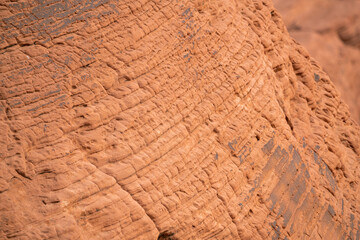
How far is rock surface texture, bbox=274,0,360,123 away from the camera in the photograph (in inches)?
397

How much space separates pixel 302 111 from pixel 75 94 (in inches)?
130

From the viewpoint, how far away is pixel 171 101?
390 centimetres

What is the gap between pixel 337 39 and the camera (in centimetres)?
1047

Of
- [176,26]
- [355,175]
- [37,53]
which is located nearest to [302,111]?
[355,175]

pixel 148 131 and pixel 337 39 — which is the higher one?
pixel 337 39

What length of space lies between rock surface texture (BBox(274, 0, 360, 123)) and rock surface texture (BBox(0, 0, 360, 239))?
18.2 feet

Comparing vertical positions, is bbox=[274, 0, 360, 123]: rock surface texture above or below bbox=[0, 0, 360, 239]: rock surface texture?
above

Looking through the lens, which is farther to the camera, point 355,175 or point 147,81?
point 355,175

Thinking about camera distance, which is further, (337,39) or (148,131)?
(337,39)

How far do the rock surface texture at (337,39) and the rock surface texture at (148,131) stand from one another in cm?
554

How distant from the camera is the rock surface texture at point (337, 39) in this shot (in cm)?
1009

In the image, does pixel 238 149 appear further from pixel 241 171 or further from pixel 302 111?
pixel 302 111

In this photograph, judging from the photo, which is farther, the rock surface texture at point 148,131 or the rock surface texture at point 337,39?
the rock surface texture at point 337,39

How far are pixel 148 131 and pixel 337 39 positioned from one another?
828 cm
